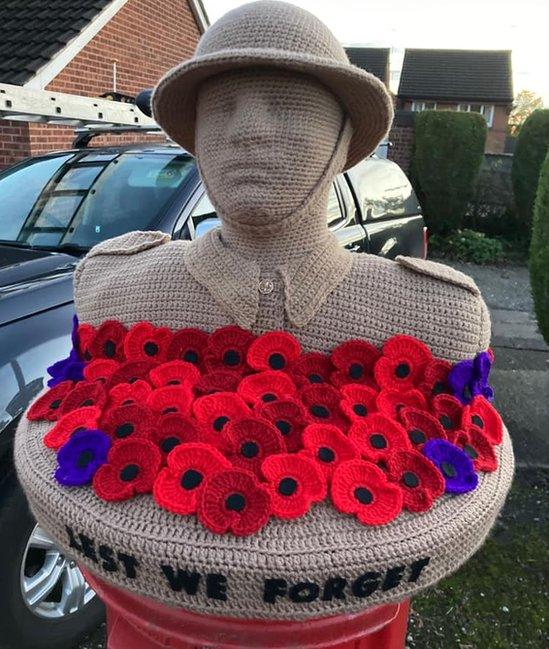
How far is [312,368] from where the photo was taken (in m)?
1.14

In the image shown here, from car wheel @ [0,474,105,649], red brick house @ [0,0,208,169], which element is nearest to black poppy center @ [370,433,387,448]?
car wheel @ [0,474,105,649]

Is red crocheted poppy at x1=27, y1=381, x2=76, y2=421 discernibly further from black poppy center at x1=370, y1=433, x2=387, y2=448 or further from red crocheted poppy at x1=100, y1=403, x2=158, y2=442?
black poppy center at x1=370, y1=433, x2=387, y2=448

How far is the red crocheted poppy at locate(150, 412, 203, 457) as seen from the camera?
955mm

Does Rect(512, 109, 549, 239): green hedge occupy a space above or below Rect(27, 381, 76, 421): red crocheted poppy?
below

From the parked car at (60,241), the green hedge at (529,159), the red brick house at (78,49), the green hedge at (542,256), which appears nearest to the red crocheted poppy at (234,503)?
the parked car at (60,241)

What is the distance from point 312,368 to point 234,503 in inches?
14.0

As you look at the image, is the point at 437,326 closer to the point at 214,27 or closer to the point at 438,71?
the point at 214,27

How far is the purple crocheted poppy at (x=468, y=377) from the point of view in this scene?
1.09 metres

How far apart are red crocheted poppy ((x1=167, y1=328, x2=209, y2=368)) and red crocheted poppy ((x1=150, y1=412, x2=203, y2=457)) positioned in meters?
0.21

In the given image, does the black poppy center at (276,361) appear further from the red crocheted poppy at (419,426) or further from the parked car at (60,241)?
the parked car at (60,241)

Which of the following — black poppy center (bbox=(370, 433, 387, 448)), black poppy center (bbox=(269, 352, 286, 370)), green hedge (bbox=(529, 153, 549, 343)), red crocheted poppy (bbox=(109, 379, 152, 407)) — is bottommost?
green hedge (bbox=(529, 153, 549, 343))

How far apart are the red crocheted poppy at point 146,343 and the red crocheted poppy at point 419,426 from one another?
0.48 meters

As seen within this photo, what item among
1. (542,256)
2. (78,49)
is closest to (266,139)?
(542,256)

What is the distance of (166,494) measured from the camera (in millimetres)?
875
